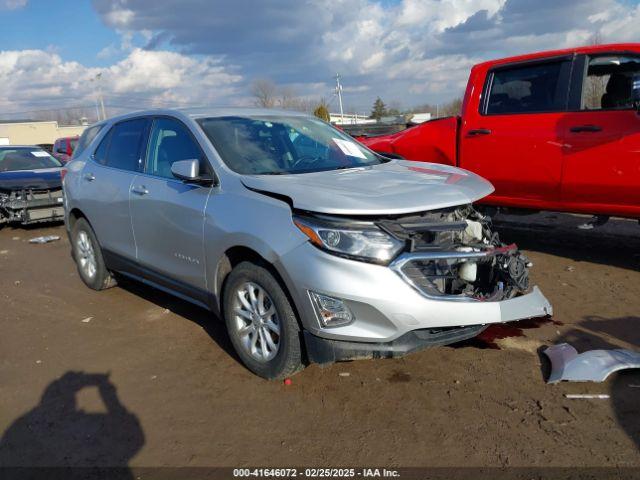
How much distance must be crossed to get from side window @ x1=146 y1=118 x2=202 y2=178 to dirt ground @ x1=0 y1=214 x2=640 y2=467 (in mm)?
1384

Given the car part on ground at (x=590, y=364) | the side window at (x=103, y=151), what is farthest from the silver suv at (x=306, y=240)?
the side window at (x=103, y=151)

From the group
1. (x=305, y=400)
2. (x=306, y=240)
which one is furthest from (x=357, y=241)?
(x=305, y=400)

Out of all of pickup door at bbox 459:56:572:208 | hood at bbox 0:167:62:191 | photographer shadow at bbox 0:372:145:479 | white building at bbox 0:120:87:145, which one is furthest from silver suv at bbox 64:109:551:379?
white building at bbox 0:120:87:145

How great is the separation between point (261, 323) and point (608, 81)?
4331mm

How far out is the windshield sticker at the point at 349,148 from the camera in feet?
15.4

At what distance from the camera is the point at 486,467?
2705mm

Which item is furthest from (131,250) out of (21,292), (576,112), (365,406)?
(576,112)

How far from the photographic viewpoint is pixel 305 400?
136 inches

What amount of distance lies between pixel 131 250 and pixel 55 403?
5.31ft

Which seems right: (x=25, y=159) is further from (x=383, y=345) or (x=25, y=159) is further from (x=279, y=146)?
(x=383, y=345)

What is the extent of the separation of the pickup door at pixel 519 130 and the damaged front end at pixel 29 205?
7.62 m

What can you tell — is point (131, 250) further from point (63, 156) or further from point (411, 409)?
point (63, 156)

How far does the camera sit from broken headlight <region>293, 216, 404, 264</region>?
3131 millimetres

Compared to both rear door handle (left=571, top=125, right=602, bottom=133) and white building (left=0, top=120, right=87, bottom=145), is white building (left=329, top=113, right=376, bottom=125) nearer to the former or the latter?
rear door handle (left=571, top=125, right=602, bottom=133)
